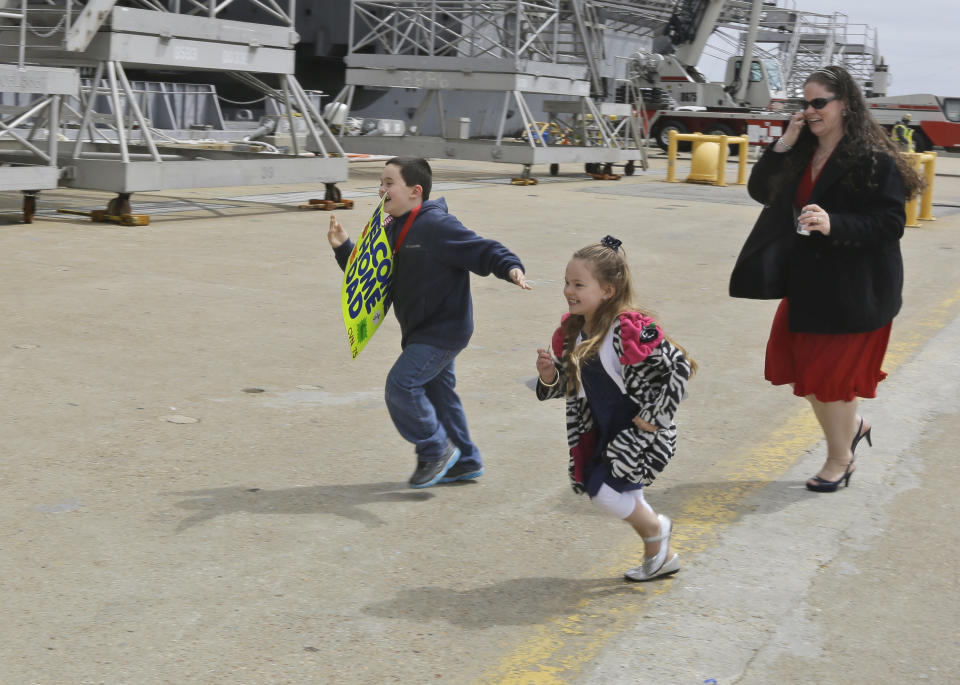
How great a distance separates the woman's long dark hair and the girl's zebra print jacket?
4.80 ft

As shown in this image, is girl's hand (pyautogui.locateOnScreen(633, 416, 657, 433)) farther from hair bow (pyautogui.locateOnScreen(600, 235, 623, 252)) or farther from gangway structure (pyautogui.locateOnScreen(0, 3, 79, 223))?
gangway structure (pyautogui.locateOnScreen(0, 3, 79, 223))

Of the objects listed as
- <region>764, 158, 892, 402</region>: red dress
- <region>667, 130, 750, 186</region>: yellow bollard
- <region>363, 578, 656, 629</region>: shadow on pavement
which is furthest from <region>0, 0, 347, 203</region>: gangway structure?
<region>667, 130, 750, 186</region>: yellow bollard

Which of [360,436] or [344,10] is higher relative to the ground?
[344,10]

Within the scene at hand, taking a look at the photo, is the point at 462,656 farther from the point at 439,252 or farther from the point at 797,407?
the point at 797,407

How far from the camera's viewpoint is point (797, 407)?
625 cm

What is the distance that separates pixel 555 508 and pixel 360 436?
1211 millimetres

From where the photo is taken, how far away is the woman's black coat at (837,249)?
14.8 ft

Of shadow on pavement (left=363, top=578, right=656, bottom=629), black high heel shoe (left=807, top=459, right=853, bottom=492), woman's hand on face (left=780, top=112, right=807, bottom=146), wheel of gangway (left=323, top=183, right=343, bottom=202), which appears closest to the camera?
shadow on pavement (left=363, top=578, right=656, bottom=629)

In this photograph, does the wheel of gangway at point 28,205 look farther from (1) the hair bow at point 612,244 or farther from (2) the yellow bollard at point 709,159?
(2) the yellow bollard at point 709,159

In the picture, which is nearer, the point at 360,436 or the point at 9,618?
the point at 9,618

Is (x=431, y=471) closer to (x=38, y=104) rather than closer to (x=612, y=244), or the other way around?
(x=612, y=244)

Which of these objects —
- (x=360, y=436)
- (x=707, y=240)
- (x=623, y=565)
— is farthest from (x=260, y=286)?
(x=707, y=240)

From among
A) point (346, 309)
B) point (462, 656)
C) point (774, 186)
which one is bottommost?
point (462, 656)

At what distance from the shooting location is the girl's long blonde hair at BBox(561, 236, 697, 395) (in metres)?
3.56
